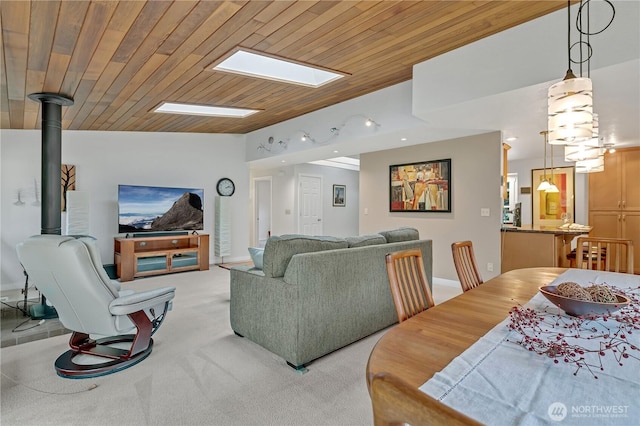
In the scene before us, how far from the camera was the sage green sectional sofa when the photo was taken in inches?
92.7

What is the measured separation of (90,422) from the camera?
178 cm

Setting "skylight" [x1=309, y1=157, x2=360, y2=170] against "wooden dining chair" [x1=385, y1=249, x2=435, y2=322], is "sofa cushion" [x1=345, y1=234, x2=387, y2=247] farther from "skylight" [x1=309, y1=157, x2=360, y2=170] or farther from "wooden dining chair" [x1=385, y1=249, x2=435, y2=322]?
"skylight" [x1=309, y1=157, x2=360, y2=170]

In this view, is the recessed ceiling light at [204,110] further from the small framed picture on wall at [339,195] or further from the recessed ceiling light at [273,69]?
the small framed picture on wall at [339,195]

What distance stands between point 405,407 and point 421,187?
5126 millimetres

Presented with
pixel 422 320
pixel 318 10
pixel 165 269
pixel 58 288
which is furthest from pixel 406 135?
pixel 165 269

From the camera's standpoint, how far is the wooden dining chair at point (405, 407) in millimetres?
410

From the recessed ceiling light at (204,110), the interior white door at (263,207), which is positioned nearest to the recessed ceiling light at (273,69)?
the recessed ceiling light at (204,110)

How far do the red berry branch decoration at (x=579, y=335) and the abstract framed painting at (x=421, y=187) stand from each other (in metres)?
3.66

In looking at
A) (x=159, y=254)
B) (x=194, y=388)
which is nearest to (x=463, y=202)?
(x=194, y=388)

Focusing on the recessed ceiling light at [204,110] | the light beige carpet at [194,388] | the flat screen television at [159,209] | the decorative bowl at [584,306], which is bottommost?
the light beige carpet at [194,388]

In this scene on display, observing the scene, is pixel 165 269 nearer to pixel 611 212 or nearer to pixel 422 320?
pixel 422 320

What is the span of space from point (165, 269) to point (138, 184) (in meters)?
1.57

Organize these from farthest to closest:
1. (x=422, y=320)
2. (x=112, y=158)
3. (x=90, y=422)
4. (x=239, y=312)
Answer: (x=112, y=158)
(x=239, y=312)
(x=90, y=422)
(x=422, y=320)

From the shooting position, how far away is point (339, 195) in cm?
945
